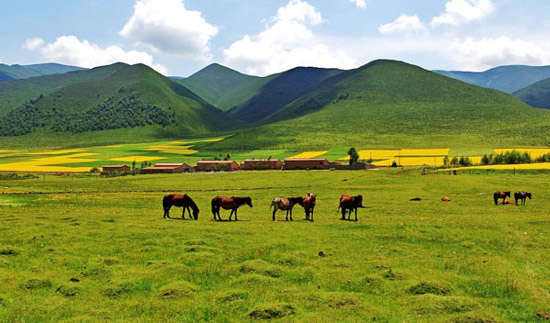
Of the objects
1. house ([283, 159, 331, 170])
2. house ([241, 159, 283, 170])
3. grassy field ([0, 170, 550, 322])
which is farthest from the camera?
house ([241, 159, 283, 170])

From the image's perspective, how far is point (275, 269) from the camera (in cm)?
2111

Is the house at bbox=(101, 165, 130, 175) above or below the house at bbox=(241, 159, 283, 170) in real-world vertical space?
below

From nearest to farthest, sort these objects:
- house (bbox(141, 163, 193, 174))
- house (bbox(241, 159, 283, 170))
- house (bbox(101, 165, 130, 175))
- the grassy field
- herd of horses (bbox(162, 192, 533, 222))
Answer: the grassy field
herd of horses (bbox(162, 192, 533, 222))
house (bbox(141, 163, 193, 174))
house (bbox(101, 165, 130, 175))
house (bbox(241, 159, 283, 170))

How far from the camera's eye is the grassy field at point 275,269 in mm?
16266

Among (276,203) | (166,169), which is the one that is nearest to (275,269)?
(276,203)

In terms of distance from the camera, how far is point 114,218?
1548 inches

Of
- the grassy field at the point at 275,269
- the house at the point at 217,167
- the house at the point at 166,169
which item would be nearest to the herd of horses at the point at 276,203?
the grassy field at the point at 275,269

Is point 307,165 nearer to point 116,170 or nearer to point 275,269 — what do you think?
point 116,170

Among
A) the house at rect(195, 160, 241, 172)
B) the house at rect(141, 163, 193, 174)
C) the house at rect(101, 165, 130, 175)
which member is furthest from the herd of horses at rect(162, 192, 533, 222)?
the house at rect(101, 165, 130, 175)

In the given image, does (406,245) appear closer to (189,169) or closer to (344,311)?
(344,311)

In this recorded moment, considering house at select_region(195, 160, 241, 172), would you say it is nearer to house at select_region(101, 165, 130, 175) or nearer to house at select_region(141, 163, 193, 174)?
house at select_region(141, 163, 193, 174)

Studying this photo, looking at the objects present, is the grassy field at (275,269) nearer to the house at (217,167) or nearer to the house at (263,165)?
the house at (217,167)

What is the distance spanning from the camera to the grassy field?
53.4ft

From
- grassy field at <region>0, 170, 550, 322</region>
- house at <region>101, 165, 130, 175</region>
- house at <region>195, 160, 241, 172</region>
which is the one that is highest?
house at <region>195, 160, 241, 172</region>
